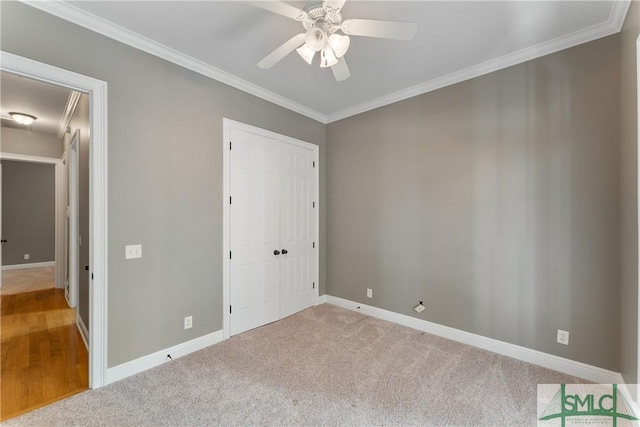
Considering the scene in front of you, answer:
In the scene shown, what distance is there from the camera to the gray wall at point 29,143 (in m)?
4.28

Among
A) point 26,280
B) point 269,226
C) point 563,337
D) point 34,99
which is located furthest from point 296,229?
point 26,280

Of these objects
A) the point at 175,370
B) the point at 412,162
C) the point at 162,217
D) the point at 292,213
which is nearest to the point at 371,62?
the point at 412,162

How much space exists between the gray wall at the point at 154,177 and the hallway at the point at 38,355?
45 cm

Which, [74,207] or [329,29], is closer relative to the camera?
[329,29]

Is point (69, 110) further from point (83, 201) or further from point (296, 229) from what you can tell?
point (296, 229)

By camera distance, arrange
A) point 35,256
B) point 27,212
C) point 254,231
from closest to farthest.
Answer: point 254,231 → point 27,212 → point 35,256

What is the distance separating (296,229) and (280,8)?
2.50m

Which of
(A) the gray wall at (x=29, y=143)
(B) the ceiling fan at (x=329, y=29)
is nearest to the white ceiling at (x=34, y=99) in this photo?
(A) the gray wall at (x=29, y=143)

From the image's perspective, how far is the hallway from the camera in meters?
1.94

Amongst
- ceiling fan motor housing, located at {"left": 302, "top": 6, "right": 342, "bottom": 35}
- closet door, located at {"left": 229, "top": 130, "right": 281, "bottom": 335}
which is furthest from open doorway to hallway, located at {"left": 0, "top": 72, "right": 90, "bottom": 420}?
ceiling fan motor housing, located at {"left": 302, "top": 6, "right": 342, "bottom": 35}

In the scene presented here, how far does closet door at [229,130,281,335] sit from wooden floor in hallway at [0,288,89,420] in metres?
1.34

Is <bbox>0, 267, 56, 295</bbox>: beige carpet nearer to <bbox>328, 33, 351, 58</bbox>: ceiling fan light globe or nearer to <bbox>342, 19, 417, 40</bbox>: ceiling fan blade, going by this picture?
→ <bbox>328, 33, 351, 58</bbox>: ceiling fan light globe

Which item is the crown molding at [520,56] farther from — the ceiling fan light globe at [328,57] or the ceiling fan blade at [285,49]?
the ceiling fan blade at [285,49]

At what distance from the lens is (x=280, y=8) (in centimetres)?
146
